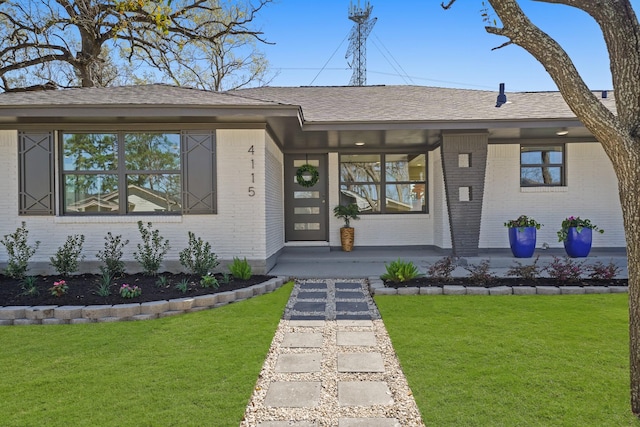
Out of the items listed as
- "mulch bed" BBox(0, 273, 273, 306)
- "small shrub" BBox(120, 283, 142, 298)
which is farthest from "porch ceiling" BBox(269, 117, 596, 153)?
"small shrub" BBox(120, 283, 142, 298)

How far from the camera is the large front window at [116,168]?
270 inches

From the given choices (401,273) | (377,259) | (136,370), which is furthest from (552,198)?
(136,370)

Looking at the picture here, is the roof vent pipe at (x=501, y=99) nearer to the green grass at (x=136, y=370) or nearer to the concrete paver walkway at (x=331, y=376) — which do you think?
the concrete paver walkway at (x=331, y=376)

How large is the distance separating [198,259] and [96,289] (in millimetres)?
1454

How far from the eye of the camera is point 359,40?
69.7ft

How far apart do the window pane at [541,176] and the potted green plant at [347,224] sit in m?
3.70

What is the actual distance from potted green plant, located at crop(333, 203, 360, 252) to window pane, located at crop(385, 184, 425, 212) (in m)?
0.87

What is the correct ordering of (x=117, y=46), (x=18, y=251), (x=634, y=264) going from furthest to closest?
1. (x=117, y=46)
2. (x=18, y=251)
3. (x=634, y=264)

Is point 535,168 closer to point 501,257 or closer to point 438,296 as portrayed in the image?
point 501,257

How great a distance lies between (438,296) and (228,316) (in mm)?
2731

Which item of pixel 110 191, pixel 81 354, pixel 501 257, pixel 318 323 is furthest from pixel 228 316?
pixel 501 257

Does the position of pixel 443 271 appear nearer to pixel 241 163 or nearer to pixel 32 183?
pixel 241 163

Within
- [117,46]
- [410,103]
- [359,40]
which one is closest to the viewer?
[410,103]

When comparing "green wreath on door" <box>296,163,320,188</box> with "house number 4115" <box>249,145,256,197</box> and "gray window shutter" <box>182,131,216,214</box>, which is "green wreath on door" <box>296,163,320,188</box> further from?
"gray window shutter" <box>182,131,216,214</box>
